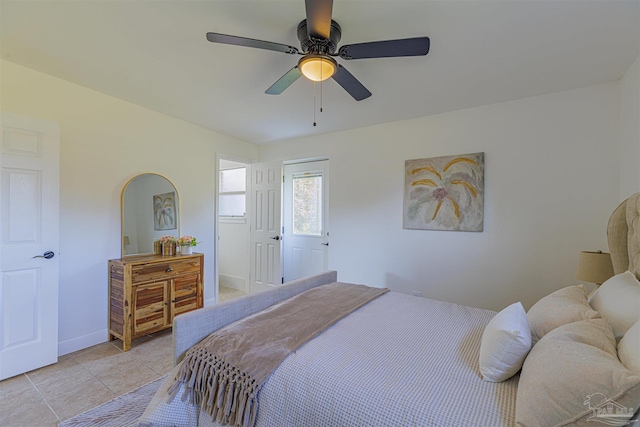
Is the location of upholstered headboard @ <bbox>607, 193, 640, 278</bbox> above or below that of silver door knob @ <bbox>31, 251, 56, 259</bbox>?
above

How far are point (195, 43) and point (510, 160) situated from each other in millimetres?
2971

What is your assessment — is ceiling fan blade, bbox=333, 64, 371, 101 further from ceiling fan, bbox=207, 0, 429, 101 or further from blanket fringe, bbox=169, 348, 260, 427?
blanket fringe, bbox=169, 348, 260, 427

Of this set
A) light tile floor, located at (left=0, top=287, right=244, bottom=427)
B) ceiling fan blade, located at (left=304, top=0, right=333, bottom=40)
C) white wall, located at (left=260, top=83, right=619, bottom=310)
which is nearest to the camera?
ceiling fan blade, located at (left=304, top=0, right=333, bottom=40)

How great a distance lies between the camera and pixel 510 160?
2670 millimetres

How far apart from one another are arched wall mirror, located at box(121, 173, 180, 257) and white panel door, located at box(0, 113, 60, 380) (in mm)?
633

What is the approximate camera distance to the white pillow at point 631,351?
78 centimetres

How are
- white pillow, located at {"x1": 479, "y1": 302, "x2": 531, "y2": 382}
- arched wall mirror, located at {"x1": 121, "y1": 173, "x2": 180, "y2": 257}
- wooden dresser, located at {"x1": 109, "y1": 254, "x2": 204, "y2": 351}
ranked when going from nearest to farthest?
white pillow, located at {"x1": 479, "y1": 302, "x2": 531, "y2": 382} → wooden dresser, located at {"x1": 109, "y1": 254, "x2": 204, "y2": 351} → arched wall mirror, located at {"x1": 121, "y1": 173, "x2": 180, "y2": 257}

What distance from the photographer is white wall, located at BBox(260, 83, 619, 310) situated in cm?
237

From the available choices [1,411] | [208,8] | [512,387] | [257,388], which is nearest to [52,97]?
[208,8]

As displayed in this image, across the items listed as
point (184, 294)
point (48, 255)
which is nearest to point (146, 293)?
point (184, 294)

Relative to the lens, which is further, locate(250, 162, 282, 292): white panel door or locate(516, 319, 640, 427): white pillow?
locate(250, 162, 282, 292): white panel door

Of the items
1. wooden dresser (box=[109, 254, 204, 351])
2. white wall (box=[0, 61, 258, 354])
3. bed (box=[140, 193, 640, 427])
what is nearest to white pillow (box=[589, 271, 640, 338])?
bed (box=[140, 193, 640, 427])

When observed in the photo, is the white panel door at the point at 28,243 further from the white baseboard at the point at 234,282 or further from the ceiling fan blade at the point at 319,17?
the white baseboard at the point at 234,282

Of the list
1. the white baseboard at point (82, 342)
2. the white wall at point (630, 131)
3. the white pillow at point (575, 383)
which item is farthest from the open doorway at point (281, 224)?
the white pillow at point (575, 383)
